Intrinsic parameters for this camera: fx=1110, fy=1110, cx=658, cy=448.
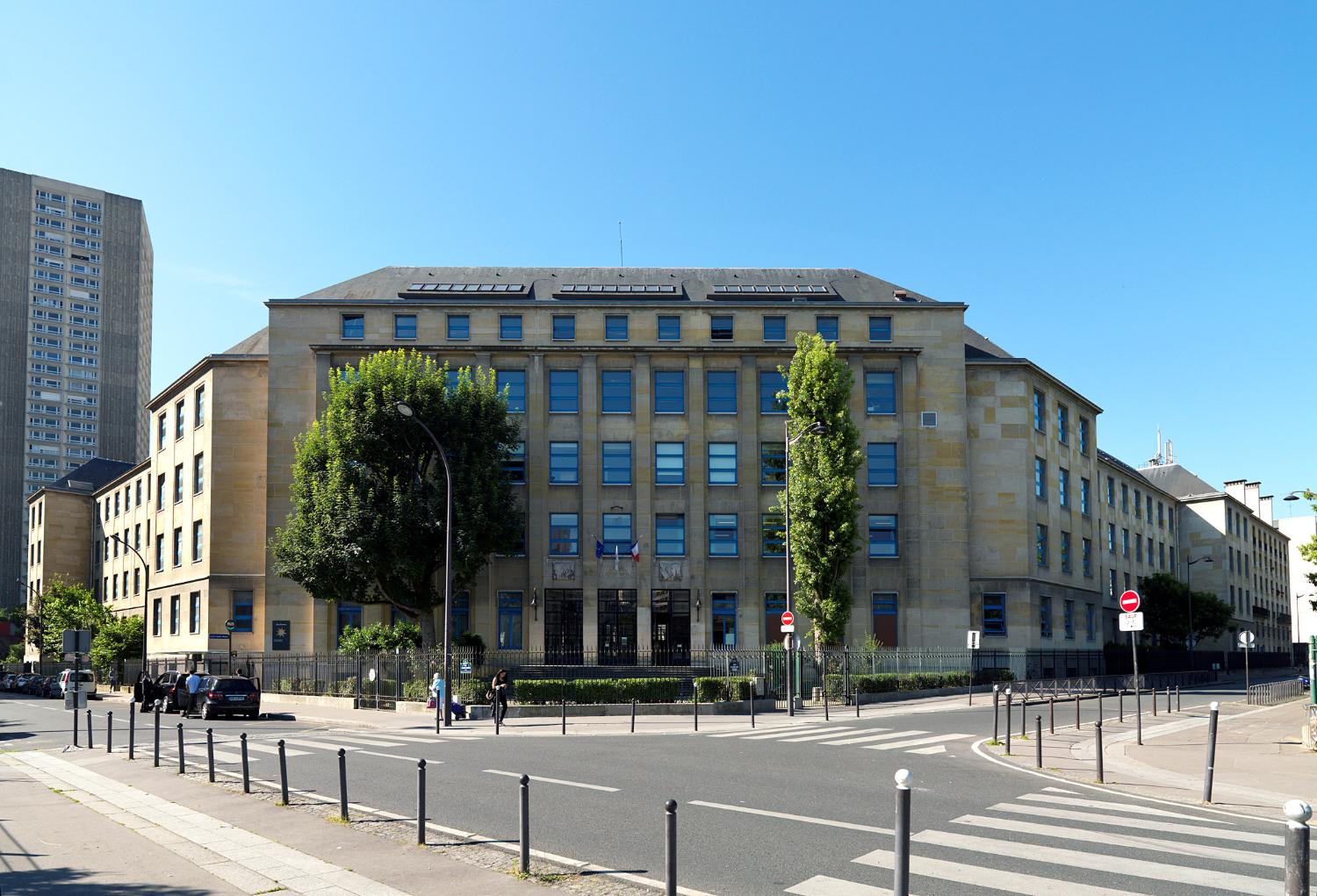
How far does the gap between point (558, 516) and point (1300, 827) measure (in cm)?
4631

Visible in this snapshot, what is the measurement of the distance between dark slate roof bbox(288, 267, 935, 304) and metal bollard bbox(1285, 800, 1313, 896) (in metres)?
48.6

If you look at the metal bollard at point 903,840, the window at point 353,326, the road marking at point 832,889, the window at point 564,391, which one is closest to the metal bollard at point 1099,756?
the road marking at point 832,889

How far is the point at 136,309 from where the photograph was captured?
159375mm

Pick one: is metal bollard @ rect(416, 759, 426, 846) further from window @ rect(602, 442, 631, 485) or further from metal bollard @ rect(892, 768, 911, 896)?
window @ rect(602, 442, 631, 485)

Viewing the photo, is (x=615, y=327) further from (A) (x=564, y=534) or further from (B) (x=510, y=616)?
(B) (x=510, y=616)

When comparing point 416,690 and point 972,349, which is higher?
point 972,349

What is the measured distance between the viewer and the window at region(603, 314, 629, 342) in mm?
52438

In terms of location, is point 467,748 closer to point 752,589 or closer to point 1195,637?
point 752,589

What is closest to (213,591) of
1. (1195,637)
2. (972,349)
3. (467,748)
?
(467,748)

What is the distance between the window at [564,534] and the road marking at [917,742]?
27654mm

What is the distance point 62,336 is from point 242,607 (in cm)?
11680

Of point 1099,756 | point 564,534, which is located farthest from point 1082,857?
point 564,534

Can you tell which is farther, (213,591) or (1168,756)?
(213,591)

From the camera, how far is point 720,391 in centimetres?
5247
